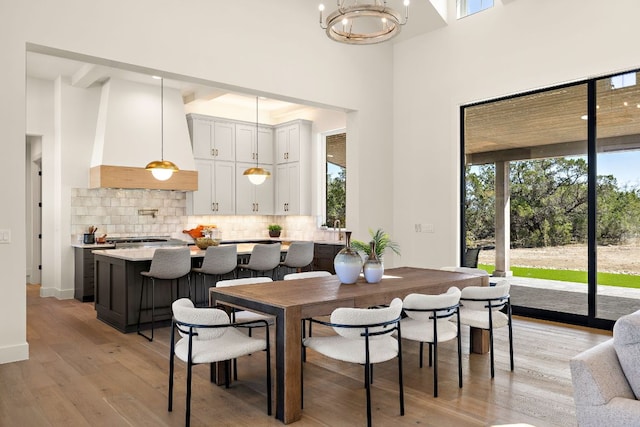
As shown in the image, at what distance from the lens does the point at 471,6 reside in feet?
21.2

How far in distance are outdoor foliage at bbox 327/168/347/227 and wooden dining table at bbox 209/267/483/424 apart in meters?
4.61

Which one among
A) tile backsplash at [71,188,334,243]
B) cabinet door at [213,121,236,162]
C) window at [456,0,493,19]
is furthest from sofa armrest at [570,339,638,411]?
cabinet door at [213,121,236,162]

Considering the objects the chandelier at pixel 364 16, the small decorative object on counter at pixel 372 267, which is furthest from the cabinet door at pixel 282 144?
the small decorative object on counter at pixel 372 267

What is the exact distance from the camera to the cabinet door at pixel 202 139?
8.47m

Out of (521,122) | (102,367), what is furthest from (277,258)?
(521,122)


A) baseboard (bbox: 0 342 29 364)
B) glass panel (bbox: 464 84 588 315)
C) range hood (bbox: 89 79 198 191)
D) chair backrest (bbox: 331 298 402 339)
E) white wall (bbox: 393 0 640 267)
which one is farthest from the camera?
range hood (bbox: 89 79 198 191)

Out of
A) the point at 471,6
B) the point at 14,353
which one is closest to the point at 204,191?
the point at 14,353

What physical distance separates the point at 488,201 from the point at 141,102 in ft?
17.9

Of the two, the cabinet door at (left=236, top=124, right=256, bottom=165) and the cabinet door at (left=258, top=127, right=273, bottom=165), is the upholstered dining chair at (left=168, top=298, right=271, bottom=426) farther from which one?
the cabinet door at (left=258, top=127, right=273, bottom=165)

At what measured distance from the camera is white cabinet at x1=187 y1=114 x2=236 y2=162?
8.48m

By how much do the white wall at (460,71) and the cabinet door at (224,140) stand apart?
10.7ft

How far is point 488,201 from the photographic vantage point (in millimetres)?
6238

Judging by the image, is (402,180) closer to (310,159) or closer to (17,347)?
(310,159)

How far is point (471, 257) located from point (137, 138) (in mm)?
5344
